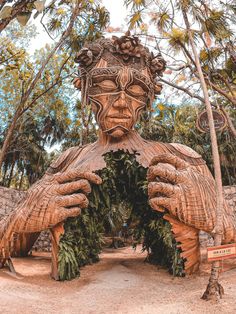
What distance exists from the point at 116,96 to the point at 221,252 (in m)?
2.85

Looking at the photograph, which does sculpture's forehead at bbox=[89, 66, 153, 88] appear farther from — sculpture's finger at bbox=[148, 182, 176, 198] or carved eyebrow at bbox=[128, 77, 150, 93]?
sculpture's finger at bbox=[148, 182, 176, 198]

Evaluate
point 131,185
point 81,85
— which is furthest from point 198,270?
point 81,85

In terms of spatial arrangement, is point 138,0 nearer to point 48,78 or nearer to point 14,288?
point 14,288

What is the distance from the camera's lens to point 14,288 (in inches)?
164

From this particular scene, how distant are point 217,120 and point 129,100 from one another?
1.38m

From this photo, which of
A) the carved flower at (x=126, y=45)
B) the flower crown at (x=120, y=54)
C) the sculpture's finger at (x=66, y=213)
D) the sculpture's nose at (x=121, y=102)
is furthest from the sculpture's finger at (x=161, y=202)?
the carved flower at (x=126, y=45)

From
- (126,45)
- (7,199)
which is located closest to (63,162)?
(126,45)

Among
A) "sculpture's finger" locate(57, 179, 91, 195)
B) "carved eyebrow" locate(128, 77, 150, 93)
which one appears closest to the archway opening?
"sculpture's finger" locate(57, 179, 91, 195)

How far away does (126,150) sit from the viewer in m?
5.39

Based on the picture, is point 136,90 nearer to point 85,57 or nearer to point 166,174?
point 85,57

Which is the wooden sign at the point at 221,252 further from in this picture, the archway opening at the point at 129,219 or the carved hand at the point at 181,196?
the archway opening at the point at 129,219

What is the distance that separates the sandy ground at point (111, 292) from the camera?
3412 mm

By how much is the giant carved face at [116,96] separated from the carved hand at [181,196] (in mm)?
988

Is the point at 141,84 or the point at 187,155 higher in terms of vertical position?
the point at 141,84
